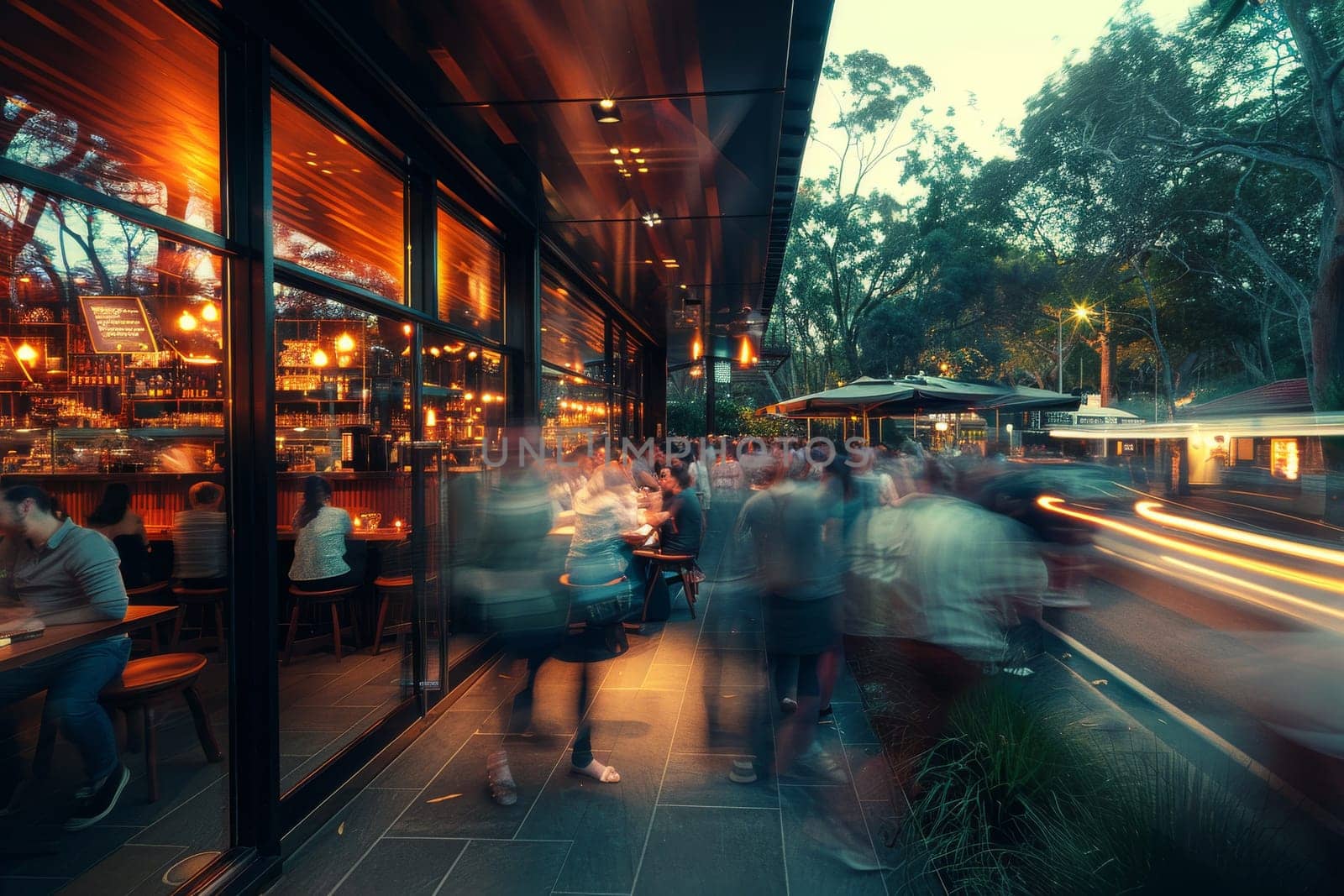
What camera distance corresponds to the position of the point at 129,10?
314 centimetres

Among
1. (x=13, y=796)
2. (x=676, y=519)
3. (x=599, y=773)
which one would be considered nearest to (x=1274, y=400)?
(x=676, y=519)

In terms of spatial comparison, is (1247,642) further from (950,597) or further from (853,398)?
(950,597)

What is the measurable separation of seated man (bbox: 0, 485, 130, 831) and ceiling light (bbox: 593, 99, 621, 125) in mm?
3684

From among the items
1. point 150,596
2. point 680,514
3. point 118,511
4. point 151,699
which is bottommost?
point 151,699

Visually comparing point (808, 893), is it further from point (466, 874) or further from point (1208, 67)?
point (1208, 67)

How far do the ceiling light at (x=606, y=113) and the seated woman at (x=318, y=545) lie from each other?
3770 mm

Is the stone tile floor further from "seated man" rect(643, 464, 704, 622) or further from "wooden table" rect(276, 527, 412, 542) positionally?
"wooden table" rect(276, 527, 412, 542)

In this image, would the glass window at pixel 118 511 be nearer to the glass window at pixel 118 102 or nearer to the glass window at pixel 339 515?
the glass window at pixel 118 102

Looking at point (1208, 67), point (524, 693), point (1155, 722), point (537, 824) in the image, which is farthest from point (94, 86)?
point (1208, 67)

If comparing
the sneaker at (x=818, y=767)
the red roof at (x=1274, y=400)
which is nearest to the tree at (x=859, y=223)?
the red roof at (x=1274, y=400)

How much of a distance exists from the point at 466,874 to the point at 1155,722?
14.0 feet

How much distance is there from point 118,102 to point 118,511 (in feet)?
6.58

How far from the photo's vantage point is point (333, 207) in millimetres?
4836

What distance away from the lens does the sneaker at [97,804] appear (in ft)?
12.0
